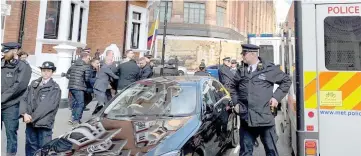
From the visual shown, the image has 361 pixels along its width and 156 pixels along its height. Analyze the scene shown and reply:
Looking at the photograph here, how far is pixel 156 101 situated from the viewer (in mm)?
4793

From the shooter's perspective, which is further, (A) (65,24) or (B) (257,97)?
(A) (65,24)

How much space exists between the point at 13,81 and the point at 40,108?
63cm

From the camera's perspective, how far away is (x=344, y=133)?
3219 mm

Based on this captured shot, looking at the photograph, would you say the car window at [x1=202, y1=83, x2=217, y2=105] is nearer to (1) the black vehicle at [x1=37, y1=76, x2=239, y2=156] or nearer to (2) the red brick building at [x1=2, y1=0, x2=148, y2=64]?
(1) the black vehicle at [x1=37, y1=76, x2=239, y2=156]

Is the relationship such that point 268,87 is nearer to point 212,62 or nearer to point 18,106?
point 18,106

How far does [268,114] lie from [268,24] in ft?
262

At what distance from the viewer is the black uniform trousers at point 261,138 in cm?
425

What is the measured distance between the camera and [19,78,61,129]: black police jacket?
4.47 metres

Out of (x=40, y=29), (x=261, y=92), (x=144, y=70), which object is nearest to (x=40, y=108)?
(x=261, y=92)

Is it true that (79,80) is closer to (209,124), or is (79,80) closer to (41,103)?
(41,103)

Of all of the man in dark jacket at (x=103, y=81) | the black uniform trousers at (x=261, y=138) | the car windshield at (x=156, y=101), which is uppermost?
the man in dark jacket at (x=103, y=81)

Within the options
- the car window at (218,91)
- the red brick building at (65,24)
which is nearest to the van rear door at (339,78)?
the car window at (218,91)

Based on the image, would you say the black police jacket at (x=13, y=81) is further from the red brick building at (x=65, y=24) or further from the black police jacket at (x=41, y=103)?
the red brick building at (x=65, y=24)

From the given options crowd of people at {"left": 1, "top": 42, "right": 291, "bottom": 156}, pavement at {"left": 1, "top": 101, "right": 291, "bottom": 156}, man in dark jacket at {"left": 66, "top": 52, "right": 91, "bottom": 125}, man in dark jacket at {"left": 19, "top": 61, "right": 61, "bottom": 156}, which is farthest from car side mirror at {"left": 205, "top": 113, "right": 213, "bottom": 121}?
man in dark jacket at {"left": 66, "top": 52, "right": 91, "bottom": 125}
